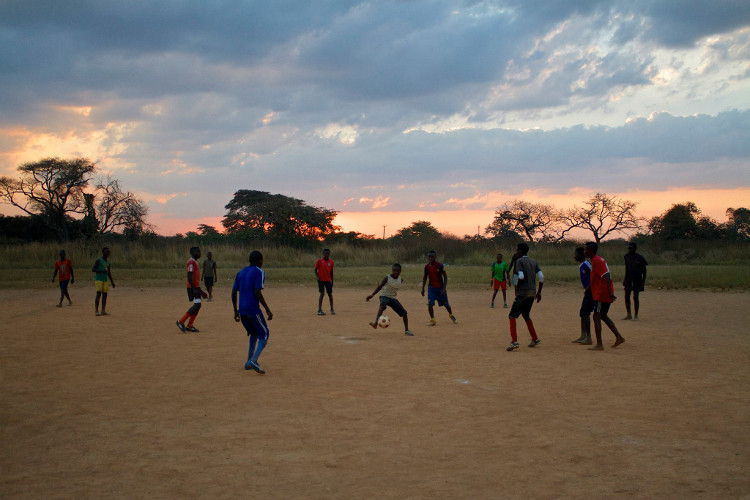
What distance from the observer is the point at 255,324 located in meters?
8.48

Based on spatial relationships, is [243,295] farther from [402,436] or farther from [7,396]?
[402,436]

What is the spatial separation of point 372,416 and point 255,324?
2804 mm

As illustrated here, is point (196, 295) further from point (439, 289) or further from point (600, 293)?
point (600, 293)

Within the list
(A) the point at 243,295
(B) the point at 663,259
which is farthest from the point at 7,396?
(B) the point at 663,259

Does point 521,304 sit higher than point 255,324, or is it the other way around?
point 521,304

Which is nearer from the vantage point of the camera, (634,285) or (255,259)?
(255,259)

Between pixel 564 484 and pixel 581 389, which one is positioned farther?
pixel 581 389

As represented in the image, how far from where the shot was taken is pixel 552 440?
220 inches

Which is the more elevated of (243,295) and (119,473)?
(243,295)

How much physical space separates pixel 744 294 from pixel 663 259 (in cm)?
2691

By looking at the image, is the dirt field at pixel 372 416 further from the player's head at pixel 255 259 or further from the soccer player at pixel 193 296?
the player's head at pixel 255 259

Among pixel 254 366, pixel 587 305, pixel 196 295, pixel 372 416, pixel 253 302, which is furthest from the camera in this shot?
pixel 196 295

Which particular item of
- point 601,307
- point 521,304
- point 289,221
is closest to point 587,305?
point 601,307

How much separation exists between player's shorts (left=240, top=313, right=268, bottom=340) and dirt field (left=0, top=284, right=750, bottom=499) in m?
0.62
